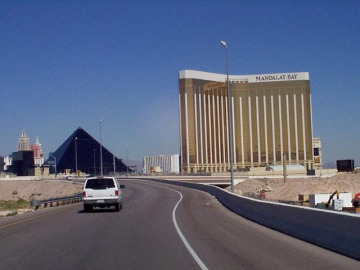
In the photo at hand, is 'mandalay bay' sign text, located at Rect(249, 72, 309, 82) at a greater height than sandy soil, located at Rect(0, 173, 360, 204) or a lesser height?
greater

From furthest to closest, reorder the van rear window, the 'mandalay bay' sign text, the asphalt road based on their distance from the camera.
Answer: the 'mandalay bay' sign text < the van rear window < the asphalt road

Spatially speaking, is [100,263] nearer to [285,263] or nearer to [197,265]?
[197,265]

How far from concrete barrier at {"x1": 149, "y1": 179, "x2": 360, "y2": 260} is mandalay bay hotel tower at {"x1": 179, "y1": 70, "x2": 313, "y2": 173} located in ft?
Answer: 431

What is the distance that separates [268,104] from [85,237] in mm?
149040

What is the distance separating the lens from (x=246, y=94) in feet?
530

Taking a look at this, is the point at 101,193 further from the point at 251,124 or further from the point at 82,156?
the point at 82,156

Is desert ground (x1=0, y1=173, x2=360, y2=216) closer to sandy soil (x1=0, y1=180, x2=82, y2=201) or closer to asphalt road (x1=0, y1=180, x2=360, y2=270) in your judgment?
sandy soil (x1=0, y1=180, x2=82, y2=201)

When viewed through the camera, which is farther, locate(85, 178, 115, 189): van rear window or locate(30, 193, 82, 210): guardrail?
locate(30, 193, 82, 210): guardrail

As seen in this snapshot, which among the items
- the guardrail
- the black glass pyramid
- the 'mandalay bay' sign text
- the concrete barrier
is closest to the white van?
the concrete barrier

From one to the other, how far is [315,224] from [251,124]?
151 m

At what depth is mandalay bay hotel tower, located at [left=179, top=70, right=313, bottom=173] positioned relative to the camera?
15812 centimetres

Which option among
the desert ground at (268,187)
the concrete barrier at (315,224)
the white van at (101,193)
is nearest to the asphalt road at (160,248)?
the concrete barrier at (315,224)

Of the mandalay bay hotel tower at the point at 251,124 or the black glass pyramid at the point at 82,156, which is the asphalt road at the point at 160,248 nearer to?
the mandalay bay hotel tower at the point at 251,124

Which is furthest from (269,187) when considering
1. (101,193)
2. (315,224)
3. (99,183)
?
(315,224)
